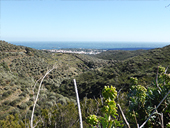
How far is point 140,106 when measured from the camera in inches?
83.0

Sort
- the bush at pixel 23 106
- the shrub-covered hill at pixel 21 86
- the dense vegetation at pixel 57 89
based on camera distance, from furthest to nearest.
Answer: the bush at pixel 23 106 < the shrub-covered hill at pixel 21 86 < the dense vegetation at pixel 57 89

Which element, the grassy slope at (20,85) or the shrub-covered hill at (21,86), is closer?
the shrub-covered hill at (21,86)

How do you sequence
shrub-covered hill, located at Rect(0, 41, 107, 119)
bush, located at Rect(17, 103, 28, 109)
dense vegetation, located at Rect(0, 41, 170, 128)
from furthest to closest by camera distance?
bush, located at Rect(17, 103, 28, 109)
shrub-covered hill, located at Rect(0, 41, 107, 119)
dense vegetation, located at Rect(0, 41, 170, 128)

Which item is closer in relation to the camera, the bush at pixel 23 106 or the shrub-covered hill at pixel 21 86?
the shrub-covered hill at pixel 21 86

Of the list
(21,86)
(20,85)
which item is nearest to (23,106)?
(21,86)

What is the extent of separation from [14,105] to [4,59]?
17.5 meters

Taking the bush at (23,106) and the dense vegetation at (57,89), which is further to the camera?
the bush at (23,106)

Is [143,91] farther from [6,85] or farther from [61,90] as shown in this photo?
[61,90]

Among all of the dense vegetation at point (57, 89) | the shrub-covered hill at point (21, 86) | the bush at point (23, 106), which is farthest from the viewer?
the bush at point (23, 106)

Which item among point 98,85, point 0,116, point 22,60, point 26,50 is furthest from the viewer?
point 26,50

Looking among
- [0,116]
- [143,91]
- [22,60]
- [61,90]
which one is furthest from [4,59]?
[143,91]

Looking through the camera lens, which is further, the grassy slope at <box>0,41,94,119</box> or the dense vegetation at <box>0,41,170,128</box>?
the grassy slope at <box>0,41,94,119</box>

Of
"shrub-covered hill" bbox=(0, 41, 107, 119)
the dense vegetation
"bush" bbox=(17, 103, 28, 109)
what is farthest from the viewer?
"bush" bbox=(17, 103, 28, 109)

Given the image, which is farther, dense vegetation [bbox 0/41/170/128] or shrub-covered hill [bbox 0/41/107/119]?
shrub-covered hill [bbox 0/41/107/119]
